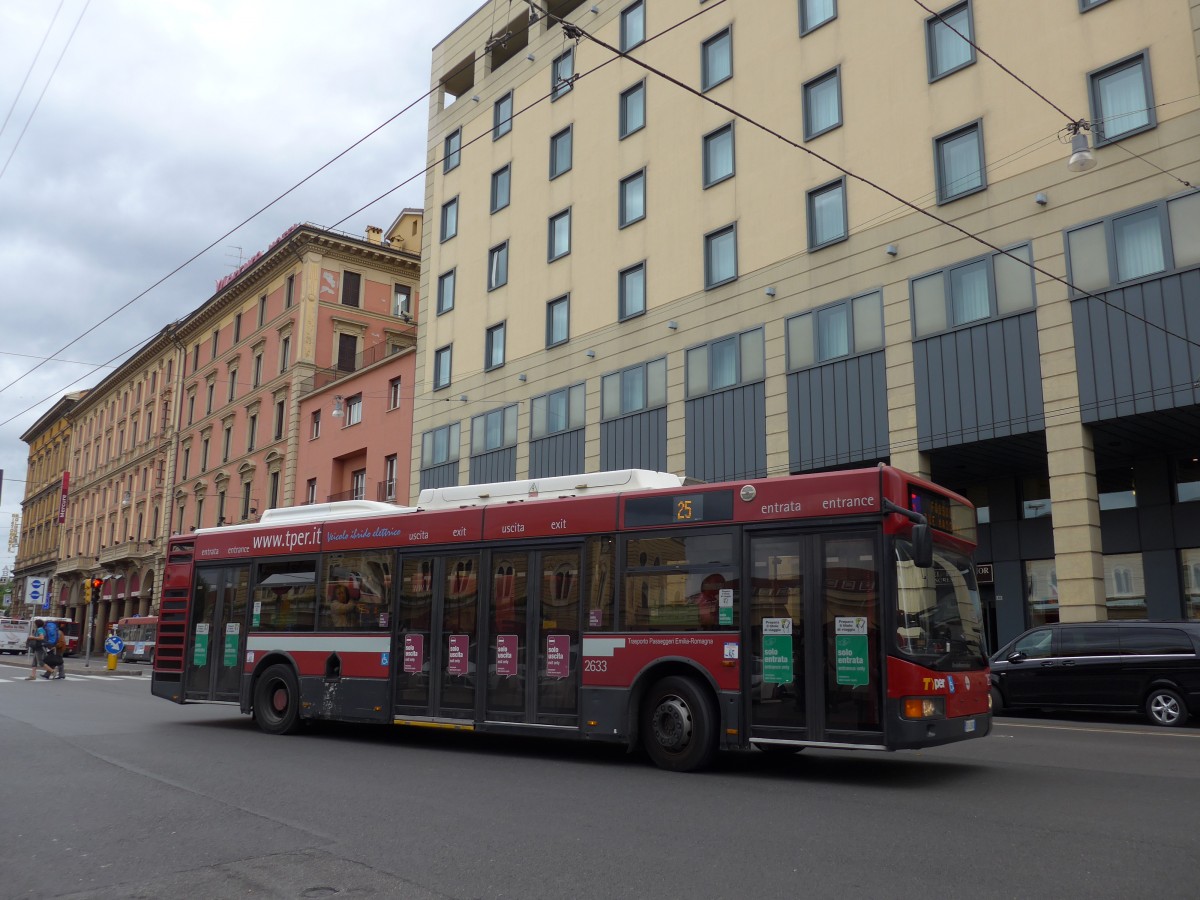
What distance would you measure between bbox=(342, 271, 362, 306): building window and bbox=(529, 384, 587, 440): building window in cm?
1994

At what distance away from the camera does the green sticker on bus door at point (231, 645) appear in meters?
15.1

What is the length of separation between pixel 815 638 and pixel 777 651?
Answer: 16.0 inches

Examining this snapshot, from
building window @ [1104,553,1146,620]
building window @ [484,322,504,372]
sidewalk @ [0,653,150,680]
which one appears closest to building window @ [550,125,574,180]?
building window @ [484,322,504,372]

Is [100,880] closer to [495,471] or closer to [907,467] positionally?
[907,467]

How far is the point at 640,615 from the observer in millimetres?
10820

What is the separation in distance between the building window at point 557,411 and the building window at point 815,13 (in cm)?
1173

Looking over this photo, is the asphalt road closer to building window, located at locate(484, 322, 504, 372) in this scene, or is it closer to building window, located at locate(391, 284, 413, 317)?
building window, located at locate(484, 322, 504, 372)

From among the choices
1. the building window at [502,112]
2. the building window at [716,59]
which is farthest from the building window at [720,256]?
the building window at [502,112]

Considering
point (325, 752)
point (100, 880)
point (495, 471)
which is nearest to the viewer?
point (100, 880)

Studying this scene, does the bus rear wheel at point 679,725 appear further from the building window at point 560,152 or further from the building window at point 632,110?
the building window at point 560,152

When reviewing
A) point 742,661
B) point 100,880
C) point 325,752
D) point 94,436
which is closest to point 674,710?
point 742,661

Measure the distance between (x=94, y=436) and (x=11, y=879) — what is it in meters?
82.1

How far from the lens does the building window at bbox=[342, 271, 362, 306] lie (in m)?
49.7

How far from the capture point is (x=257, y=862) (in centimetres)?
630
